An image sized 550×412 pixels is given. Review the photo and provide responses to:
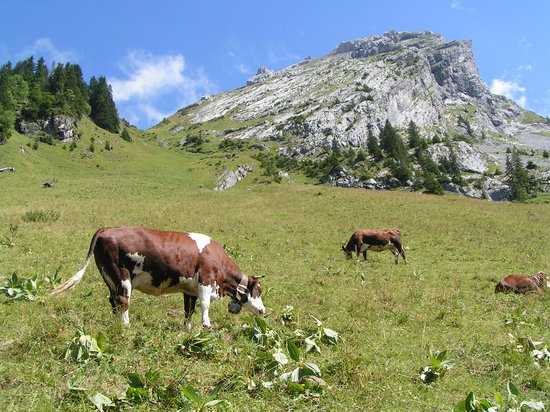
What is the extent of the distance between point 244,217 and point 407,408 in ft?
90.2

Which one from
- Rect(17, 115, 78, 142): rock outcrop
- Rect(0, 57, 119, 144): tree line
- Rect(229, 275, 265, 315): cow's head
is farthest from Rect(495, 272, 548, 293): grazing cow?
Rect(17, 115, 78, 142): rock outcrop

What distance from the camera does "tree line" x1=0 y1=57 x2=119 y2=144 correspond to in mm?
71438

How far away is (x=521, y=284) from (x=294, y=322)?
10.2 m

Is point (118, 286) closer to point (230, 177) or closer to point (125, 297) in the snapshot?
point (125, 297)

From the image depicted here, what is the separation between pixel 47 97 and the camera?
7825 centimetres

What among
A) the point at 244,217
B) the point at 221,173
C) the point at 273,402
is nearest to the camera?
the point at 273,402

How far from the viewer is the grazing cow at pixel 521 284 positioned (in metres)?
13.7

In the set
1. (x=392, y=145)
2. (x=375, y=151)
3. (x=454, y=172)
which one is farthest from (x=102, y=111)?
(x=454, y=172)

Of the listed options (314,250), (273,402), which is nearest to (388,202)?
(314,250)

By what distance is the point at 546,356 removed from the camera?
6.79m

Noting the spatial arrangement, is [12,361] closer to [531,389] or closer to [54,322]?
[54,322]

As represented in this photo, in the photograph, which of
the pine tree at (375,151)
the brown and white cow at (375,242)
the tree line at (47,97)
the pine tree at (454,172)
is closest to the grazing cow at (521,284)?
the brown and white cow at (375,242)

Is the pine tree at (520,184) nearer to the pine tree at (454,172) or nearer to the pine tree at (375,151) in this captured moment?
the pine tree at (454,172)

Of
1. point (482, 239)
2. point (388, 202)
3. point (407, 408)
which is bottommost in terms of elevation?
point (407, 408)
